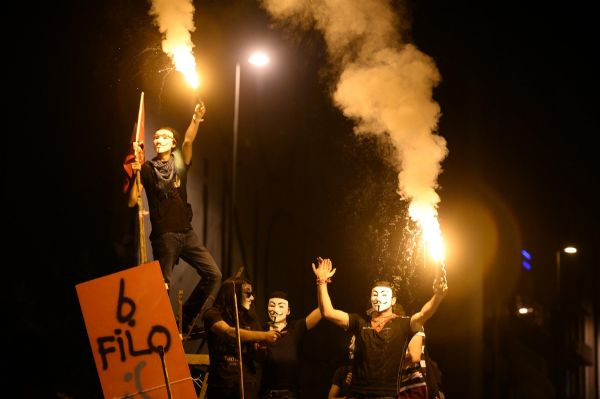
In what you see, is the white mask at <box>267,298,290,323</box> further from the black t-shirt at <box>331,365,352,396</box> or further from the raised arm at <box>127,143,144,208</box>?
the raised arm at <box>127,143,144,208</box>

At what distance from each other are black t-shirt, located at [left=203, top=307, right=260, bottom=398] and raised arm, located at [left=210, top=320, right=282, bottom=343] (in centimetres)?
5

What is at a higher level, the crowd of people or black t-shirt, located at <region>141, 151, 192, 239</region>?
black t-shirt, located at <region>141, 151, 192, 239</region>

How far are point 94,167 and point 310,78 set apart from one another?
4544mm

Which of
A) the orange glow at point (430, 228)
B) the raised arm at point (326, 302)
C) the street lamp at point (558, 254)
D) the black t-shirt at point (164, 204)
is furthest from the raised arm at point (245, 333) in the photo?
the street lamp at point (558, 254)

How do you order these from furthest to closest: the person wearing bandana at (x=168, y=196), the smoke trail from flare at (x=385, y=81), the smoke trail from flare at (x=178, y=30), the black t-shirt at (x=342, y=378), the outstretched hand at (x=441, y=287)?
the smoke trail from flare at (x=385, y=81), the smoke trail from flare at (x=178, y=30), the person wearing bandana at (x=168, y=196), the black t-shirt at (x=342, y=378), the outstretched hand at (x=441, y=287)

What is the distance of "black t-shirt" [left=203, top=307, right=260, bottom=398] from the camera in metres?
8.23

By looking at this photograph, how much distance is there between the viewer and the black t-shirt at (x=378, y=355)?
7.99 meters

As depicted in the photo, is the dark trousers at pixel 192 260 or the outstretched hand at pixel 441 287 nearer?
the outstretched hand at pixel 441 287

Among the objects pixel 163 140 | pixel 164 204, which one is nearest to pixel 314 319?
pixel 164 204

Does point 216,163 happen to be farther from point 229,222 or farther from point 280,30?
point 280,30

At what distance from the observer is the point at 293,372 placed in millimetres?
8266

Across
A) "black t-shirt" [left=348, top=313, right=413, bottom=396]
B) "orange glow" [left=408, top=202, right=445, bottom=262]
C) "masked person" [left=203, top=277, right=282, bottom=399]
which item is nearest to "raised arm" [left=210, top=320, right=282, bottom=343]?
"masked person" [left=203, top=277, right=282, bottom=399]

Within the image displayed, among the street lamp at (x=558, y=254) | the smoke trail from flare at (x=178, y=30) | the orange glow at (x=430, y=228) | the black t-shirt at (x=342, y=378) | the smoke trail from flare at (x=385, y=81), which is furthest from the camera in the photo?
the street lamp at (x=558, y=254)

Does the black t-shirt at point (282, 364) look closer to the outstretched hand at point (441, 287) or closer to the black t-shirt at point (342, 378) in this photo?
the black t-shirt at point (342, 378)
